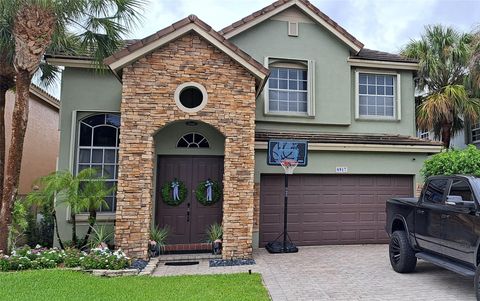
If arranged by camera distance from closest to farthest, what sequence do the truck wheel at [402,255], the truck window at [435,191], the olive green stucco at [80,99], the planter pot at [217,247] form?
the truck window at [435,191] < the truck wheel at [402,255] < the planter pot at [217,247] < the olive green stucco at [80,99]

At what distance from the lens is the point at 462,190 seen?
20.1ft

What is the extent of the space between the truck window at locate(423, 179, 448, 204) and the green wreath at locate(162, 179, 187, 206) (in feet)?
20.4

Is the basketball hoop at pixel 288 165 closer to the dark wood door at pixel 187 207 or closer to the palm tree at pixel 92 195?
the dark wood door at pixel 187 207

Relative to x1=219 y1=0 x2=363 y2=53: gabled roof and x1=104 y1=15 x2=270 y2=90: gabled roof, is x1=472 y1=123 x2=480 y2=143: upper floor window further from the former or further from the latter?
x1=104 y1=15 x2=270 y2=90: gabled roof

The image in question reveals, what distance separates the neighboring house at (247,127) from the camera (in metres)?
8.55

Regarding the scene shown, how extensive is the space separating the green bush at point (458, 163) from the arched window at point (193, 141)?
255 inches

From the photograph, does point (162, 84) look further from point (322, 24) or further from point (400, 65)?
point (400, 65)

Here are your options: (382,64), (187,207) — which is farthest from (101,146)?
(382,64)

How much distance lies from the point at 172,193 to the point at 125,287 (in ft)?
12.0

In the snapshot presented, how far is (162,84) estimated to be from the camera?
8.62 m

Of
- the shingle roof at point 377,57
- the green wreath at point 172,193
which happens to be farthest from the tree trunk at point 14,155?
the shingle roof at point 377,57

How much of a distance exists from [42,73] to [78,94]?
1.77 meters

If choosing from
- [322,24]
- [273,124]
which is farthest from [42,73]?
[322,24]

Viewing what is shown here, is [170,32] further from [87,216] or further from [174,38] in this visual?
[87,216]
